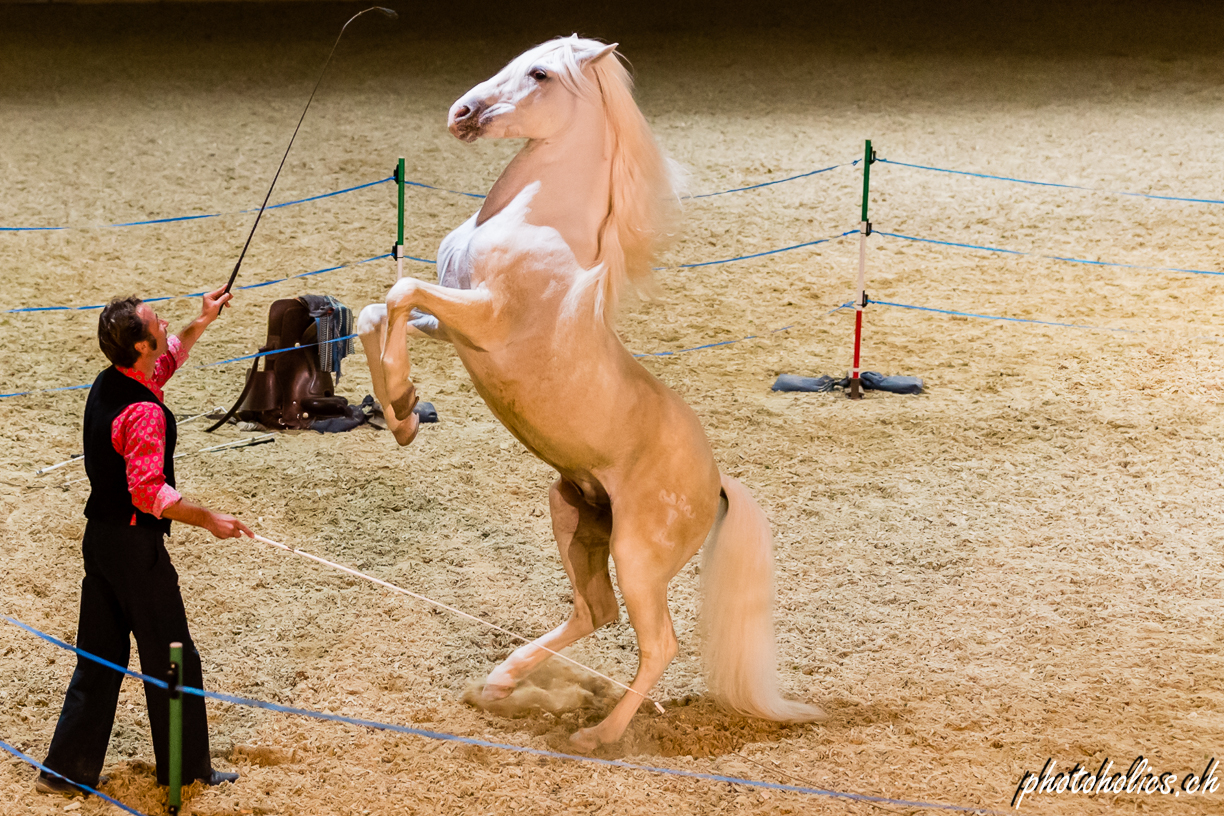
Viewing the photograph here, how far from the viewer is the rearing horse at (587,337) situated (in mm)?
3445

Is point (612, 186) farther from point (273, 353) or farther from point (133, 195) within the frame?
point (133, 195)

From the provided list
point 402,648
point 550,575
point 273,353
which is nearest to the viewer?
point 402,648

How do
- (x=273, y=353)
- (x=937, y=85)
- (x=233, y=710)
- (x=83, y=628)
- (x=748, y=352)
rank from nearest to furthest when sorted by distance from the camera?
(x=83, y=628) < (x=233, y=710) < (x=273, y=353) < (x=748, y=352) < (x=937, y=85)

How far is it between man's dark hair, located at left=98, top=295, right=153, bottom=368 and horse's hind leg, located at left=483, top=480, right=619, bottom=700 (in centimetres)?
142

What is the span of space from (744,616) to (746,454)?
225cm

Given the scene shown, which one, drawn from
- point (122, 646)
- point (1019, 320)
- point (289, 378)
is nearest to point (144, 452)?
point (122, 646)

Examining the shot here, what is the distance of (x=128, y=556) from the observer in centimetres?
332

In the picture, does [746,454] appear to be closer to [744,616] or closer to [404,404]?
[744,616]

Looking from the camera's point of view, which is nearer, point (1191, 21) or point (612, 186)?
point (612, 186)

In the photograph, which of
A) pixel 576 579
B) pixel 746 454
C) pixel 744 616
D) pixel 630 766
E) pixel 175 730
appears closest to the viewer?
pixel 175 730

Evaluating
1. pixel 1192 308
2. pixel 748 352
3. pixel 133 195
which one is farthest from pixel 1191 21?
pixel 133 195

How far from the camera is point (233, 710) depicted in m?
4.03

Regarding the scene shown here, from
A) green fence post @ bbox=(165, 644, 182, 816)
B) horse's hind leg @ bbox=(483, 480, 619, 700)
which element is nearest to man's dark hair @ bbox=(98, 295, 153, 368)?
green fence post @ bbox=(165, 644, 182, 816)

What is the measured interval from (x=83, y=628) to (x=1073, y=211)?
871 cm
